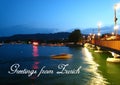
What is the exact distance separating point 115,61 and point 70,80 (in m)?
18.5

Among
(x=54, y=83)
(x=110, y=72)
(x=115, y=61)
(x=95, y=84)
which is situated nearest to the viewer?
(x=95, y=84)

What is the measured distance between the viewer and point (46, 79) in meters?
35.8

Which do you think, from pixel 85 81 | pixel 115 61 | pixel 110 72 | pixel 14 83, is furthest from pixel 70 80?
pixel 115 61

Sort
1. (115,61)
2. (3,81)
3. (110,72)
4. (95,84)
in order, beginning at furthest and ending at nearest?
(115,61) < (110,72) < (3,81) < (95,84)

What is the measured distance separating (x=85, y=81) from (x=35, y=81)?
5456 mm

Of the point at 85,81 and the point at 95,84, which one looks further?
the point at 85,81

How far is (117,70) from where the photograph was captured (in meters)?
41.6

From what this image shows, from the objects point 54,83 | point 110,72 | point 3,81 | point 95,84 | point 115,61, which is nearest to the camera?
point 95,84

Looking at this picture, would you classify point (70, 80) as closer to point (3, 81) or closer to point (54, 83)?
point (54, 83)

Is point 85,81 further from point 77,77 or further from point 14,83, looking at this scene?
point 14,83

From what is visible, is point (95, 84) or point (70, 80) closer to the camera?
point (95, 84)

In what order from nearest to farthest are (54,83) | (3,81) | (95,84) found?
1. (95,84)
2. (54,83)
3. (3,81)

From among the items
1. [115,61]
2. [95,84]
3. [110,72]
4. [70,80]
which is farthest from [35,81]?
[115,61]

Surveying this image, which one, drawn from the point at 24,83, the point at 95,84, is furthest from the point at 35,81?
the point at 95,84
